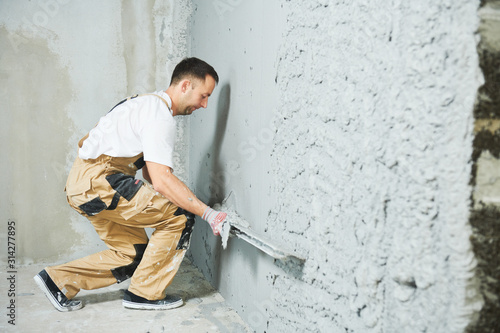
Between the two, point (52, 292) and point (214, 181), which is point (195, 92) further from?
point (52, 292)

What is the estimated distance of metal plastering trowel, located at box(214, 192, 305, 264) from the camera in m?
1.28

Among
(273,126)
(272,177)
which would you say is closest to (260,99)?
(273,126)

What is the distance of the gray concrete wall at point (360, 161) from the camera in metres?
0.76

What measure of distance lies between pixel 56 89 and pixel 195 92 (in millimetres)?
1136

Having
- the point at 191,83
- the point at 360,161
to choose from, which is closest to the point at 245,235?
the point at 360,161

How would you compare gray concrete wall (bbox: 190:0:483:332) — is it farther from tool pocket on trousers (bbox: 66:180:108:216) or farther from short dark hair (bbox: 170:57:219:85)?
tool pocket on trousers (bbox: 66:180:108:216)

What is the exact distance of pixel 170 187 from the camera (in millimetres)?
1722

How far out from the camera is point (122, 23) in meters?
2.58

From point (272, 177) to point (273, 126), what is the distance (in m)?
0.20

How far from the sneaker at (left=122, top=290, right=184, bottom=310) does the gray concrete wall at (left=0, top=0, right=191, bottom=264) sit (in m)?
0.81

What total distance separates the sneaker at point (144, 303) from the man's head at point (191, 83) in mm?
986

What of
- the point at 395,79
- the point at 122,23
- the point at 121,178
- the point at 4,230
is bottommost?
the point at 4,230

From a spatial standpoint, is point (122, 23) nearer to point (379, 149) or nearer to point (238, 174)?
point (238, 174)

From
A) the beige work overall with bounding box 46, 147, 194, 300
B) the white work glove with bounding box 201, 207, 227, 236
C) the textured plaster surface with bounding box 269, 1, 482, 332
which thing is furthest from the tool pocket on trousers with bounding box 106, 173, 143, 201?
the textured plaster surface with bounding box 269, 1, 482, 332
